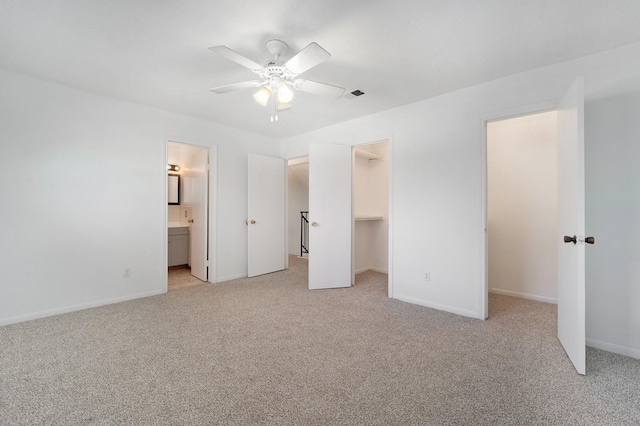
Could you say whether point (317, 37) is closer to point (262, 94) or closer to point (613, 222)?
point (262, 94)

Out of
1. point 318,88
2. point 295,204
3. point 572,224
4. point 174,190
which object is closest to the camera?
point 572,224

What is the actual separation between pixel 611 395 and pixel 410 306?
66.9 inches

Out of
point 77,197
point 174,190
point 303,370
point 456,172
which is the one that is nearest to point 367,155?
point 456,172

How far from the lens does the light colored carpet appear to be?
1.47 metres

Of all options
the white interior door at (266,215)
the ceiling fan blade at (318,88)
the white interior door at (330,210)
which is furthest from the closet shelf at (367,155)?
the ceiling fan blade at (318,88)

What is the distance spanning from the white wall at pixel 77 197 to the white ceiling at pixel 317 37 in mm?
380

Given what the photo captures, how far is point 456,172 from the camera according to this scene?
9.75 feet

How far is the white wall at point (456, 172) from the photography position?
2.19m

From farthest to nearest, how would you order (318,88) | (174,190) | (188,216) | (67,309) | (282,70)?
(174,190), (188,216), (67,309), (318,88), (282,70)

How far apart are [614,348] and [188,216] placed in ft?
19.6

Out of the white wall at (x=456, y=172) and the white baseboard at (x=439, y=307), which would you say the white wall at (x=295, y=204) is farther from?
the white baseboard at (x=439, y=307)

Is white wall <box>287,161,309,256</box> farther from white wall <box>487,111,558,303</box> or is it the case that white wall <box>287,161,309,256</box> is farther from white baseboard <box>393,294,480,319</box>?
white wall <box>487,111,558,303</box>

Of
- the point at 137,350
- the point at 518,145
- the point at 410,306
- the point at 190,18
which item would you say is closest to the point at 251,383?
the point at 137,350

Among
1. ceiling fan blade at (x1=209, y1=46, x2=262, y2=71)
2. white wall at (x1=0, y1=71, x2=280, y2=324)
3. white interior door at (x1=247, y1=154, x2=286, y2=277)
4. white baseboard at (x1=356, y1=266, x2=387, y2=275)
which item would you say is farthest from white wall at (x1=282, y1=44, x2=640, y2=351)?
white wall at (x1=0, y1=71, x2=280, y2=324)
